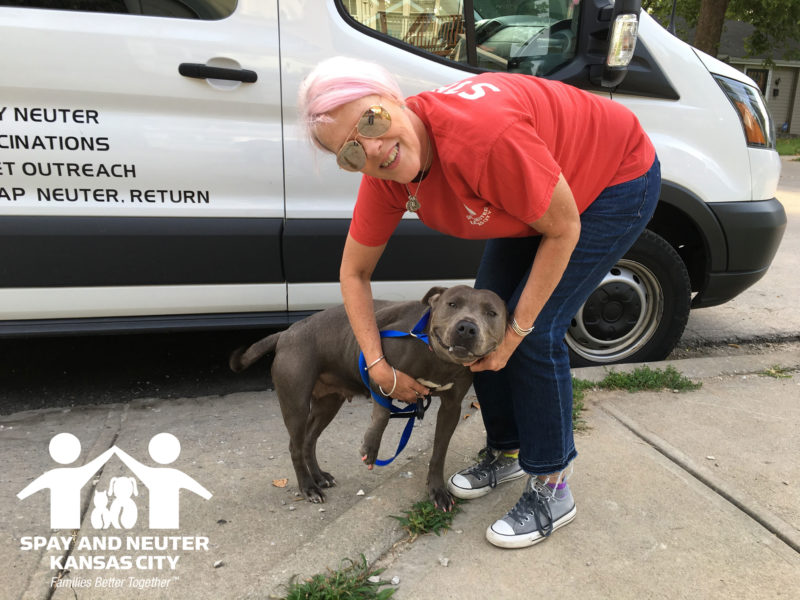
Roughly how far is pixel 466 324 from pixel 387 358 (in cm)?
43

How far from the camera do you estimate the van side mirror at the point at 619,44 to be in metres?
3.13

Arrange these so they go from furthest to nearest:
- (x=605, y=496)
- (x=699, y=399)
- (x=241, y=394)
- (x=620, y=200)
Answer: (x=241, y=394)
(x=699, y=399)
(x=605, y=496)
(x=620, y=200)

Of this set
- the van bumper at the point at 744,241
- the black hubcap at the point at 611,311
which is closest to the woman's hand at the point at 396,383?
the black hubcap at the point at 611,311

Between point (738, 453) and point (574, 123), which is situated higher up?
point (574, 123)

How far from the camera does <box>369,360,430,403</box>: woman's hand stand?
229 cm

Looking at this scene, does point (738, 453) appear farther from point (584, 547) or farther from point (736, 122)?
point (736, 122)

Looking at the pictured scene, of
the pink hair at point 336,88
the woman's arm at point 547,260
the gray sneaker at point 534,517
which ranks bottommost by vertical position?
the gray sneaker at point 534,517

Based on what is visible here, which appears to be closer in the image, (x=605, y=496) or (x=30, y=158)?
(x=605, y=496)

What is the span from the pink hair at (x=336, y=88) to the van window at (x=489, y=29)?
162 cm

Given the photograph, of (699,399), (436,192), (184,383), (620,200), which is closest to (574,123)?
(620,200)

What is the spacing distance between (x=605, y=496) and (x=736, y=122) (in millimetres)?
2289

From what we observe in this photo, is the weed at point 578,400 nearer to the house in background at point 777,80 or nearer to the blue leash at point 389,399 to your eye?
the blue leash at point 389,399

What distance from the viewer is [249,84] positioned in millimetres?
3104

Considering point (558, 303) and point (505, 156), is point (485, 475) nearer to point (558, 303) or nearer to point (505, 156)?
point (558, 303)
